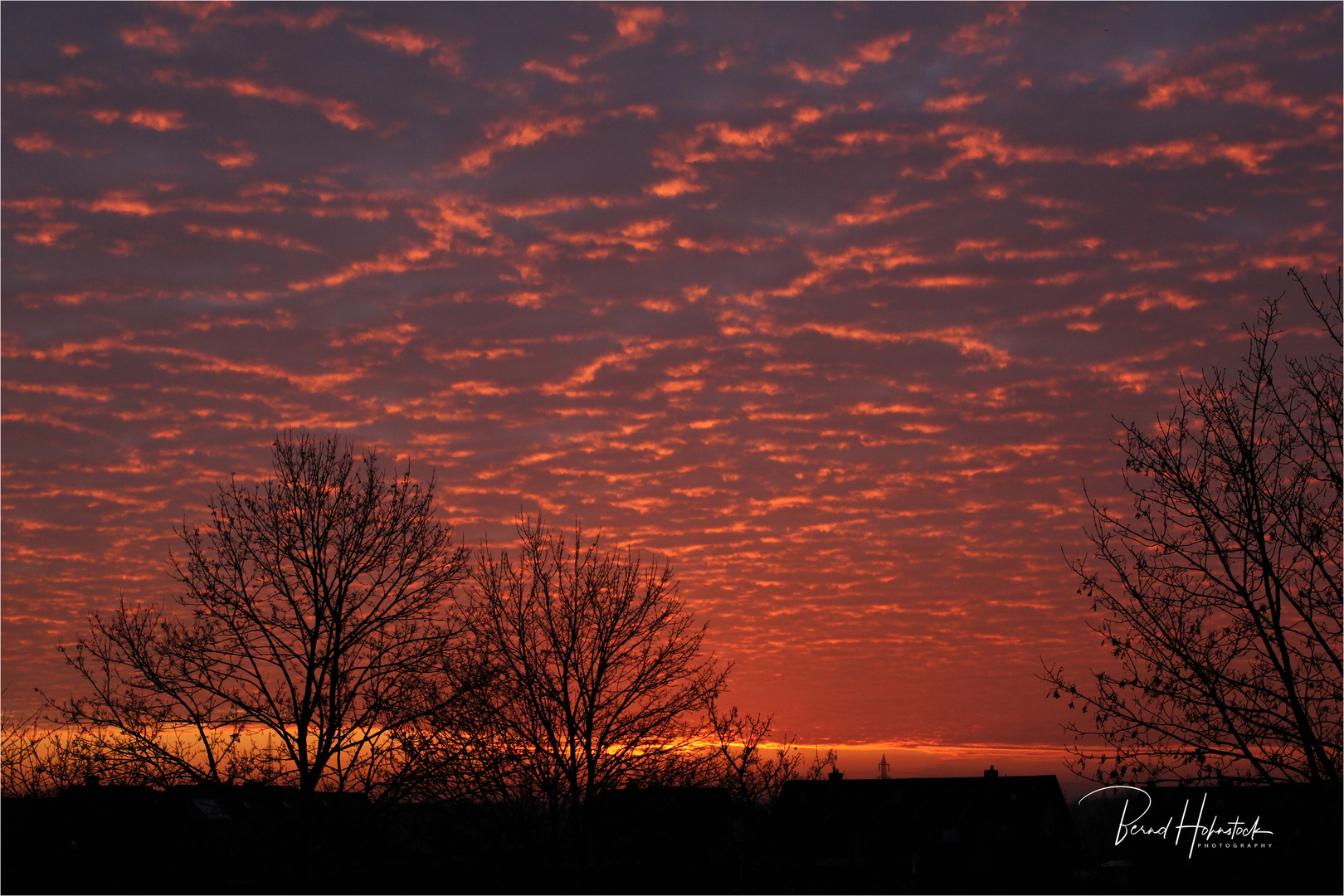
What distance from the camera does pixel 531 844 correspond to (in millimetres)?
19500

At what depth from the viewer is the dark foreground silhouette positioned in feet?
45.3

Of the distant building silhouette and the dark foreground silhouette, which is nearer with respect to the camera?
the dark foreground silhouette

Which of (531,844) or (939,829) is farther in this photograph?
(939,829)

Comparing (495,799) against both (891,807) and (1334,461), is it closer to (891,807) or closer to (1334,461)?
(1334,461)

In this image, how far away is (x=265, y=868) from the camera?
18.3m

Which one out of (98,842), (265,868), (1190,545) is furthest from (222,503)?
(1190,545)

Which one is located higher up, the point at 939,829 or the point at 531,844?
the point at 531,844

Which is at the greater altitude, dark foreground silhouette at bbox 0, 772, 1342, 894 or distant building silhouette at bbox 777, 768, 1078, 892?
dark foreground silhouette at bbox 0, 772, 1342, 894

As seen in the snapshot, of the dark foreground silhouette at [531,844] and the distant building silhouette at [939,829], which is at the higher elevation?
the dark foreground silhouette at [531,844]

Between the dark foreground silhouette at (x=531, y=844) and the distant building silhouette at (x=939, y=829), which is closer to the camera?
the dark foreground silhouette at (x=531, y=844)

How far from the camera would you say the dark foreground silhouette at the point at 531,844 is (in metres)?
13.8

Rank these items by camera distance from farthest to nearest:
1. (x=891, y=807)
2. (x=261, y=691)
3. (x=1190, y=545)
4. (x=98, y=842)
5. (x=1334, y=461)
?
(x=891, y=807) → (x=98, y=842) → (x=261, y=691) → (x=1190, y=545) → (x=1334, y=461)

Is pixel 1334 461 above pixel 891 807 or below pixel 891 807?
above

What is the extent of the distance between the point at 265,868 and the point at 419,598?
214 inches
